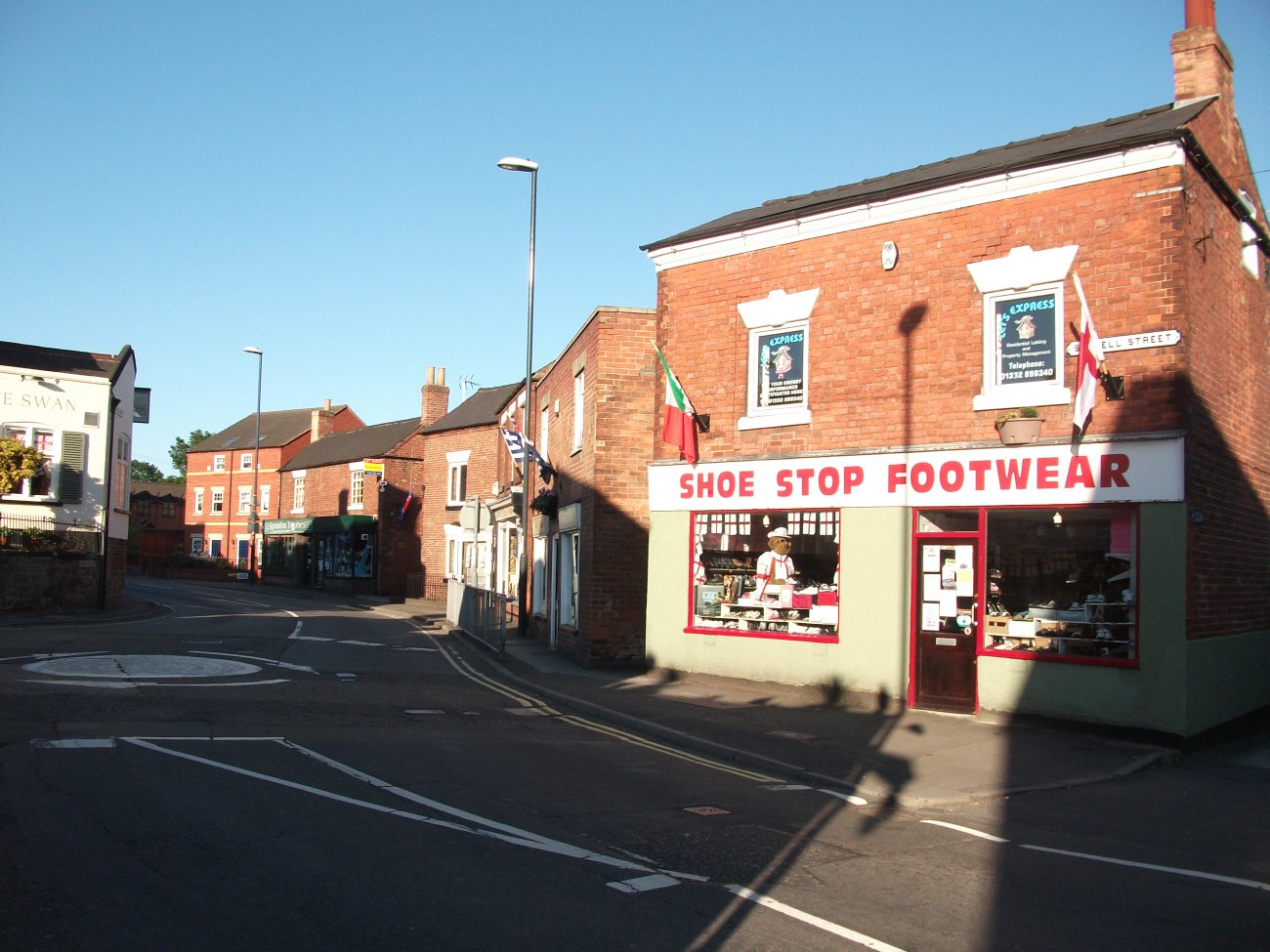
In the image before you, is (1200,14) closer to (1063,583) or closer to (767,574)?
(1063,583)

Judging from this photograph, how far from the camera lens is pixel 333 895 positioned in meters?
5.78

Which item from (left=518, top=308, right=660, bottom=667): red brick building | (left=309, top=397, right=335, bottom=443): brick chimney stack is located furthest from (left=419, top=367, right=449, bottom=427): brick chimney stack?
(left=518, top=308, right=660, bottom=667): red brick building

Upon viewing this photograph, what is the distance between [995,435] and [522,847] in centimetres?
919

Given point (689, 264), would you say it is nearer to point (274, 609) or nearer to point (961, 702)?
point (961, 702)

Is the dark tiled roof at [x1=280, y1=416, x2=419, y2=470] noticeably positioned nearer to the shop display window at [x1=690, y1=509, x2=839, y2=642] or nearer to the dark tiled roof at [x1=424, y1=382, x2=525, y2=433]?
the dark tiled roof at [x1=424, y1=382, x2=525, y2=433]

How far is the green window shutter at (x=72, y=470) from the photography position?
30078 mm

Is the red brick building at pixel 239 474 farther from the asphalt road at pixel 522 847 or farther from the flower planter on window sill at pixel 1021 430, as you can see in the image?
the flower planter on window sill at pixel 1021 430

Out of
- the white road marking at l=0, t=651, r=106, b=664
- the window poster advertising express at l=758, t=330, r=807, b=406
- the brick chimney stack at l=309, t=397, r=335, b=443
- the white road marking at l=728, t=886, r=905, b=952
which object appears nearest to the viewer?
the white road marking at l=728, t=886, r=905, b=952

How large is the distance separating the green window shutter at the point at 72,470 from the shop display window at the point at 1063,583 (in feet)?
86.6

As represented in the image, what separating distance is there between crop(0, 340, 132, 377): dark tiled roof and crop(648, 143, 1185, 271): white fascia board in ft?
71.3

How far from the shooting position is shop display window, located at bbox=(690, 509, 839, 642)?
15500mm

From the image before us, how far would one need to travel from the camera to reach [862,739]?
40.1ft

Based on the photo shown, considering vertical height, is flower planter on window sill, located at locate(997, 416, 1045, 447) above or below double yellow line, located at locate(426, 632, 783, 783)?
above

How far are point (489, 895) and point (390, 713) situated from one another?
735 cm
